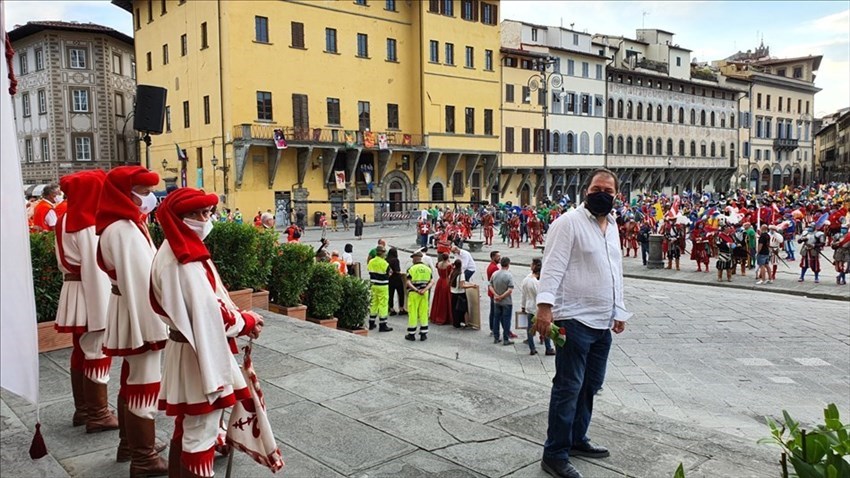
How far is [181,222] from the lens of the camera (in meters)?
2.98

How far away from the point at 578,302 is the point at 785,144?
83489 mm

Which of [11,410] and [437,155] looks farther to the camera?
[437,155]

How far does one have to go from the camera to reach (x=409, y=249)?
2547cm

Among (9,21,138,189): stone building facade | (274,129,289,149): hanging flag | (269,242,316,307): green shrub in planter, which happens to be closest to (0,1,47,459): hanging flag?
(269,242,316,307): green shrub in planter

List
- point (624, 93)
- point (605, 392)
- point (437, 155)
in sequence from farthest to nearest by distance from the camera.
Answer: point (624, 93)
point (437, 155)
point (605, 392)

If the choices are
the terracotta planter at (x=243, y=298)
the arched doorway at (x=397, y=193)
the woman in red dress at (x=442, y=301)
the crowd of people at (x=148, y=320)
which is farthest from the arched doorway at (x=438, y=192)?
the crowd of people at (x=148, y=320)

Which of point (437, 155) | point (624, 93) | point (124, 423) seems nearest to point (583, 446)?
point (124, 423)

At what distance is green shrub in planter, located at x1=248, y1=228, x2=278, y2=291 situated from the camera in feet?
29.5

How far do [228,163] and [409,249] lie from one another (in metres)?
12.2

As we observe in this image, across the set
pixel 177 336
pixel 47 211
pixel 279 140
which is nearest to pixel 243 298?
pixel 47 211

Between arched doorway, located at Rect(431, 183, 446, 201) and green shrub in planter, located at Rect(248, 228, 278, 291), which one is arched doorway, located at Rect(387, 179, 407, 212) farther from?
green shrub in planter, located at Rect(248, 228, 278, 291)

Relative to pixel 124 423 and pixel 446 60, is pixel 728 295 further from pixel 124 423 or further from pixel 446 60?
pixel 446 60

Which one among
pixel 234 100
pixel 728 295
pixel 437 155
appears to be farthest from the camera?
pixel 437 155

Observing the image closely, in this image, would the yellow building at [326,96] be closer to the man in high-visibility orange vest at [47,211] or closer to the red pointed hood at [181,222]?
the man in high-visibility orange vest at [47,211]
